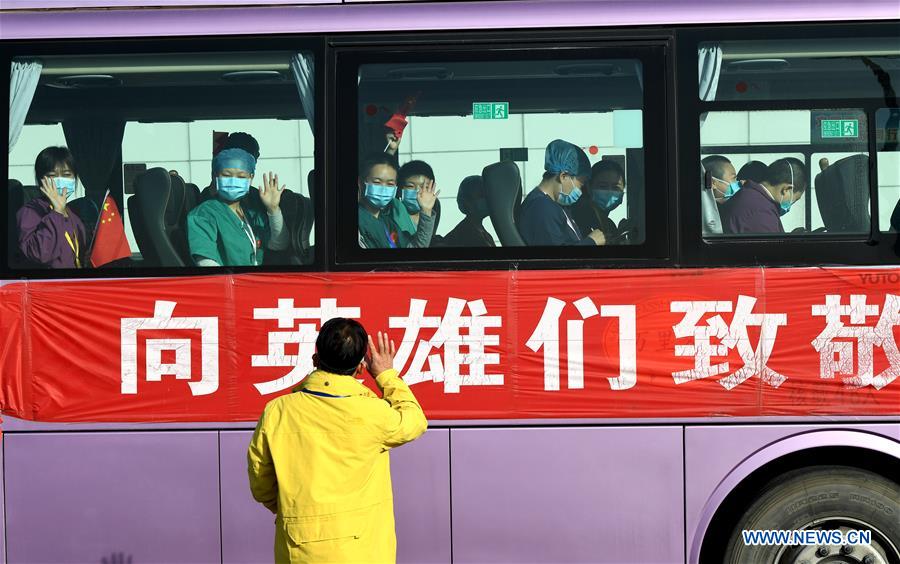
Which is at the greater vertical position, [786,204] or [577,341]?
[786,204]

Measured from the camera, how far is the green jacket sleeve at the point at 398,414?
3758mm

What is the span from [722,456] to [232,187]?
3007mm

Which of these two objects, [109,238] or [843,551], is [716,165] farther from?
[109,238]

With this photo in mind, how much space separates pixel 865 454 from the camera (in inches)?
214

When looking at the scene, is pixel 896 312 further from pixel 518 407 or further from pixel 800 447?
pixel 518 407

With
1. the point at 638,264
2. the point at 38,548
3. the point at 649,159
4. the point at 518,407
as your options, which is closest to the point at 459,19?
the point at 649,159


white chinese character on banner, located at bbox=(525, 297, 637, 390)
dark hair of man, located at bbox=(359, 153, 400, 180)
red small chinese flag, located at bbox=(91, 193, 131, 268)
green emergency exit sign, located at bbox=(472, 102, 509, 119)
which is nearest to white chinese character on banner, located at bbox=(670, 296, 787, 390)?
white chinese character on banner, located at bbox=(525, 297, 637, 390)

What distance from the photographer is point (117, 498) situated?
546 cm

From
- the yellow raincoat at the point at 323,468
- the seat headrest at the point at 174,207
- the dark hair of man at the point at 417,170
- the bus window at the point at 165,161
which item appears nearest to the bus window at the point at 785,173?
the dark hair of man at the point at 417,170

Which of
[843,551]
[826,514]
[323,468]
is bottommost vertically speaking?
[843,551]

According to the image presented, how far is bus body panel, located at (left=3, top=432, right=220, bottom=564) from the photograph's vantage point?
17.9ft

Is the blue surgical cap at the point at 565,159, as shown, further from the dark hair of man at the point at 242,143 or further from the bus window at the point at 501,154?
the dark hair of man at the point at 242,143
